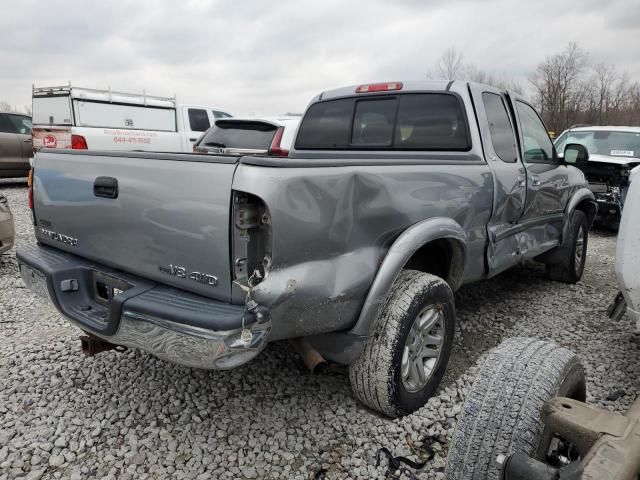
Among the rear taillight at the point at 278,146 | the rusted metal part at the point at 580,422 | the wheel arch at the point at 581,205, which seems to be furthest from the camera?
the rear taillight at the point at 278,146

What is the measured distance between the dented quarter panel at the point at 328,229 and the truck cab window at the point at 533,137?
66.5 inches

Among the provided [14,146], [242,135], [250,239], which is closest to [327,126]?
[250,239]

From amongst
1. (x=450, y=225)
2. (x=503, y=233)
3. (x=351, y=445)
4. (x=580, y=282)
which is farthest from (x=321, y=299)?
(x=580, y=282)

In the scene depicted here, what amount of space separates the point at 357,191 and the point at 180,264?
84cm

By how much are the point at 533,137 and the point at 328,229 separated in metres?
2.80

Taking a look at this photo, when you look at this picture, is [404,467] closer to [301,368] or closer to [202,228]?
[301,368]

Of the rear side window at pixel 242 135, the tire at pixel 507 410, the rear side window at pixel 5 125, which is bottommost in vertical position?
the tire at pixel 507 410

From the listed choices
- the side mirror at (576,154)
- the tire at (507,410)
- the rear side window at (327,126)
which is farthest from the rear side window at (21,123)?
the tire at (507,410)

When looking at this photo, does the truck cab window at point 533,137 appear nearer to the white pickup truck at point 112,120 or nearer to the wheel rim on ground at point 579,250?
the wheel rim on ground at point 579,250

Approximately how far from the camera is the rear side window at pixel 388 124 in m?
3.43

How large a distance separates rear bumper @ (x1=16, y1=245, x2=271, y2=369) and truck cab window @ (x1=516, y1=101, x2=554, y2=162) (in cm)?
292

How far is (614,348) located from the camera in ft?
11.9

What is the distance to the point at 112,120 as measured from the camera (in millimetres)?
11797

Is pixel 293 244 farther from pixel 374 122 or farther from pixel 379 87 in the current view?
pixel 379 87
